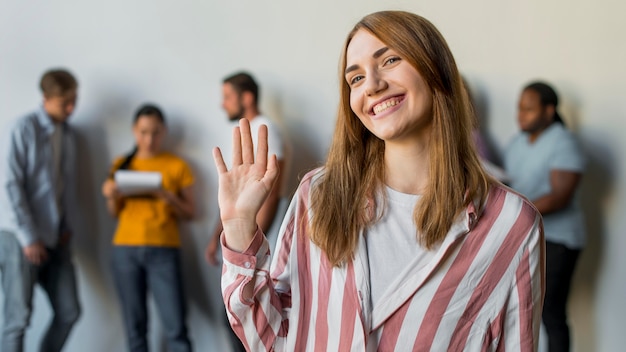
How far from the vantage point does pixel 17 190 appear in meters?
3.95

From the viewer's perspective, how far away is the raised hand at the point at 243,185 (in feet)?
4.78

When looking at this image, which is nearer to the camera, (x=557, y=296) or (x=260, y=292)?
(x=260, y=292)

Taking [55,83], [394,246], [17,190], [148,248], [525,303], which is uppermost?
[55,83]

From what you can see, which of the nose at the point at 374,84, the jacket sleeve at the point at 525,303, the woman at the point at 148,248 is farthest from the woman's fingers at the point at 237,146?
the woman at the point at 148,248

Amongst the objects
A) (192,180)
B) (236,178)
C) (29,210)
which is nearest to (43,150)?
(29,210)

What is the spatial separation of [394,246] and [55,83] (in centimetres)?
310

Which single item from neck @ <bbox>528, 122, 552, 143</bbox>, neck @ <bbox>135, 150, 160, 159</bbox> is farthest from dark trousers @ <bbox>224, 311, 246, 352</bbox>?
neck @ <bbox>528, 122, 552, 143</bbox>

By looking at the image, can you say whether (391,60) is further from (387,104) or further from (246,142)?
(246,142)

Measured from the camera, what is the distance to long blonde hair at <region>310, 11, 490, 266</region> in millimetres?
1476

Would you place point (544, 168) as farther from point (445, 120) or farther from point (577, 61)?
point (445, 120)

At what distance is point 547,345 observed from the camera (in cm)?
387

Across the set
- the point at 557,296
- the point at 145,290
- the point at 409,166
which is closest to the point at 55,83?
the point at 145,290

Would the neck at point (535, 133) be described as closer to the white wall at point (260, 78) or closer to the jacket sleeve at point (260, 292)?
the white wall at point (260, 78)

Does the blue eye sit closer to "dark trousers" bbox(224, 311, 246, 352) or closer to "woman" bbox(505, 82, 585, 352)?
"woman" bbox(505, 82, 585, 352)
